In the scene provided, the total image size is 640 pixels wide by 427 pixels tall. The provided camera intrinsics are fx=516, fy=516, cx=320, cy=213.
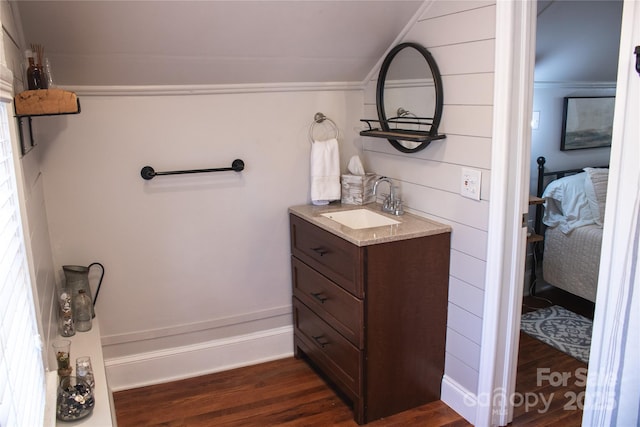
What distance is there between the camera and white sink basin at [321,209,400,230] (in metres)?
2.66

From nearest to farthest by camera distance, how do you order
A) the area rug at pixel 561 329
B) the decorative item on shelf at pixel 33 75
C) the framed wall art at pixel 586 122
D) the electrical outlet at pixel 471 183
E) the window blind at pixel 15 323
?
the window blind at pixel 15 323 → the decorative item on shelf at pixel 33 75 → the electrical outlet at pixel 471 183 → the area rug at pixel 561 329 → the framed wall art at pixel 586 122

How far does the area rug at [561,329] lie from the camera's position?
295 centimetres

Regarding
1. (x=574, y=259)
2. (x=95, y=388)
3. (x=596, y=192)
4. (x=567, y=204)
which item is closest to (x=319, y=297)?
(x=95, y=388)

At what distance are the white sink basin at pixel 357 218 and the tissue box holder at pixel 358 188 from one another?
0.09 meters

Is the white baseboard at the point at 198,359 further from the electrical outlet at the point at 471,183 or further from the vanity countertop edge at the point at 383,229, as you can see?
the electrical outlet at the point at 471,183

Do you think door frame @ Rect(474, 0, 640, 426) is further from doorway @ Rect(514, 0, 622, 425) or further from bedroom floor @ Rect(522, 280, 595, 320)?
bedroom floor @ Rect(522, 280, 595, 320)

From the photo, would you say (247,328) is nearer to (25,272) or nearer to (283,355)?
(283,355)

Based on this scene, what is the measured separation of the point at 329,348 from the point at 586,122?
102 inches

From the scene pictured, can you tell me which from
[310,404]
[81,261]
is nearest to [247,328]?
[310,404]

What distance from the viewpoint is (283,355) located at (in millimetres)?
2959

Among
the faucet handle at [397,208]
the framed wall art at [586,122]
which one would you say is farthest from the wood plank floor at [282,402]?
the framed wall art at [586,122]

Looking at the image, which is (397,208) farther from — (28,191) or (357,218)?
(28,191)

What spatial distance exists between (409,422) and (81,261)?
1729 millimetres

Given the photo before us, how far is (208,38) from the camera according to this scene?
2262 millimetres
